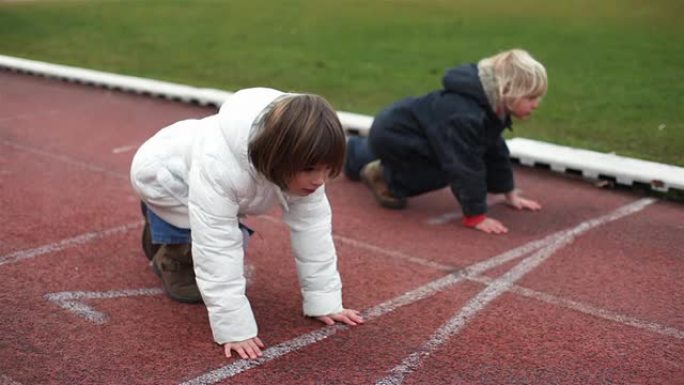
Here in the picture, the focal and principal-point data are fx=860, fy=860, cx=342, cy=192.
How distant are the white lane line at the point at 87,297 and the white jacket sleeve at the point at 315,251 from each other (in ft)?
2.58

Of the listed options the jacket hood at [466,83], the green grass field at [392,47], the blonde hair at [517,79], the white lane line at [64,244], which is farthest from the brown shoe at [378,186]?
the green grass field at [392,47]

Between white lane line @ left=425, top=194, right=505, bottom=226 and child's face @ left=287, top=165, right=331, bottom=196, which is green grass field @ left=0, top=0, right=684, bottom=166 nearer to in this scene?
white lane line @ left=425, top=194, right=505, bottom=226

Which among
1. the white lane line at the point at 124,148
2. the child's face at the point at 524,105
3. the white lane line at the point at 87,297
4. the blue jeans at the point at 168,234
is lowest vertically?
the white lane line at the point at 124,148

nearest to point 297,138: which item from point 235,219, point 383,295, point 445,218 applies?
point 235,219

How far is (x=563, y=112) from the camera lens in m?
7.77

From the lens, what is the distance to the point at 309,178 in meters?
3.08

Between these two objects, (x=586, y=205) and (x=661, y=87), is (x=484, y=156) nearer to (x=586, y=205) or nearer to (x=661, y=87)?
(x=586, y=205)

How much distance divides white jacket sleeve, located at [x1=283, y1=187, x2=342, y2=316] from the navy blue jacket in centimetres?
160

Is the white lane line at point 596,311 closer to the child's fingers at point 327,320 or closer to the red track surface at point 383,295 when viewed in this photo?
the red track surface at point 383,295

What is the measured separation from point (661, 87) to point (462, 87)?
173 inches

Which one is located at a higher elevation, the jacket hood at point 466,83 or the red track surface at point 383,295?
the jacket hood at point 466,83

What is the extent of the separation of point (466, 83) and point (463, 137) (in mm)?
320

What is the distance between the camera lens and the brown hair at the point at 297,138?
2969 mm

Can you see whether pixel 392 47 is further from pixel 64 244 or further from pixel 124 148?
pixel 64 244
